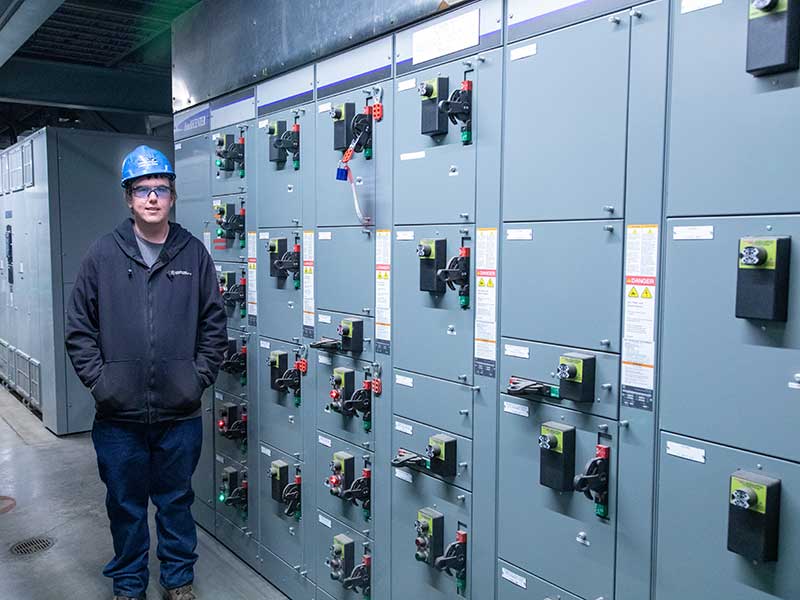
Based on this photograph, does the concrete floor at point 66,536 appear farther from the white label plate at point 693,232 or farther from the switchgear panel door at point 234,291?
the white label plate at point 693,232

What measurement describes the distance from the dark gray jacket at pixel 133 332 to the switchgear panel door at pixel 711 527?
1859mm

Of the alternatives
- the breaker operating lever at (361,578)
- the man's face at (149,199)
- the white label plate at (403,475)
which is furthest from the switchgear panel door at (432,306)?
the man's face at (149,199)

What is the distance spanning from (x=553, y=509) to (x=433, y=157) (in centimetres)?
114

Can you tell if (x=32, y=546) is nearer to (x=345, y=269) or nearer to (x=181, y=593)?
(x=181, y=593)

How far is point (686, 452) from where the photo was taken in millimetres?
1585

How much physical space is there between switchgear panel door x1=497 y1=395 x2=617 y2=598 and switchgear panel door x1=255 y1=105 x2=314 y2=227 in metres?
1.34

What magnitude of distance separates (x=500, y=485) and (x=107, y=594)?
1991mm

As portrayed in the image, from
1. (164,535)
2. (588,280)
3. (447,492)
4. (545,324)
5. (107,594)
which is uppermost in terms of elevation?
(588,280)

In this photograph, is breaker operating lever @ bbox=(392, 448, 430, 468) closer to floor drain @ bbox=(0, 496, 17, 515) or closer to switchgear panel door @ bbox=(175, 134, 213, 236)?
switchgear panel door @ bbox=(175, 134, 213, 236)

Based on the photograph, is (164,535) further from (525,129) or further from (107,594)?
(525,129)

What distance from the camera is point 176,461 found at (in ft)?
9.26

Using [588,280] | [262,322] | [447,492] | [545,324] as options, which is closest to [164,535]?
[262,322]

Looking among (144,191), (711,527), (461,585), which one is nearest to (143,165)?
A: (144,191)

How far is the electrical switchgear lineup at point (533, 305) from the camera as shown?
1.46 metres
